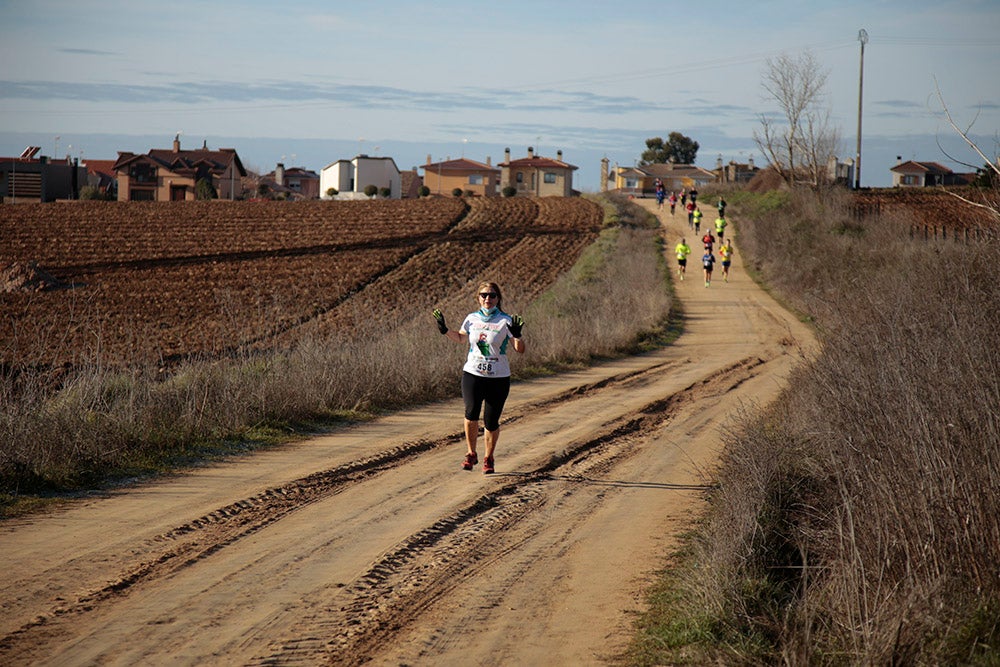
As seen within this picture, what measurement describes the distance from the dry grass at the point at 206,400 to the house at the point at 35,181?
7068 cm

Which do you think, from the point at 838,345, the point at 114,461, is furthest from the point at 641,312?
the point at 114,461

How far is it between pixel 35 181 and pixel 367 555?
276 feet

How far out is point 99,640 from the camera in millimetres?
5363

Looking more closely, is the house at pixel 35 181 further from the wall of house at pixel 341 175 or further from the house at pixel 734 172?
the house at pixel 734 172

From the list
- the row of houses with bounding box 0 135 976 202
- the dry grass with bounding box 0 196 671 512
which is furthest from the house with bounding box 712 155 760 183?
the dry grass with bounding box 0 196 671 512

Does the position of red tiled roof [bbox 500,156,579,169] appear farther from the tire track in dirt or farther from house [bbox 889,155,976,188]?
the tire track in dirt

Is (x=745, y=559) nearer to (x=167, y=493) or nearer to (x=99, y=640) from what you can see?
(x=99, y=640)

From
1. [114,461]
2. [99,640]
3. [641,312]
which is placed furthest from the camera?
[641,312]

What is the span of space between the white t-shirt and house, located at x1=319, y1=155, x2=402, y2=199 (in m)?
82.9

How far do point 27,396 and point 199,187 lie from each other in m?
76.4

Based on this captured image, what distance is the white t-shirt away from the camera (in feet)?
32.8

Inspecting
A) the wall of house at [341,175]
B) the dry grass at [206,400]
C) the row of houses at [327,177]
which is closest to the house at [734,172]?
the row of houses at [327,177]

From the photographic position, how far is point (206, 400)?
1162 cm

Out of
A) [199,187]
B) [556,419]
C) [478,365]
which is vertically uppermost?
[199,187]
